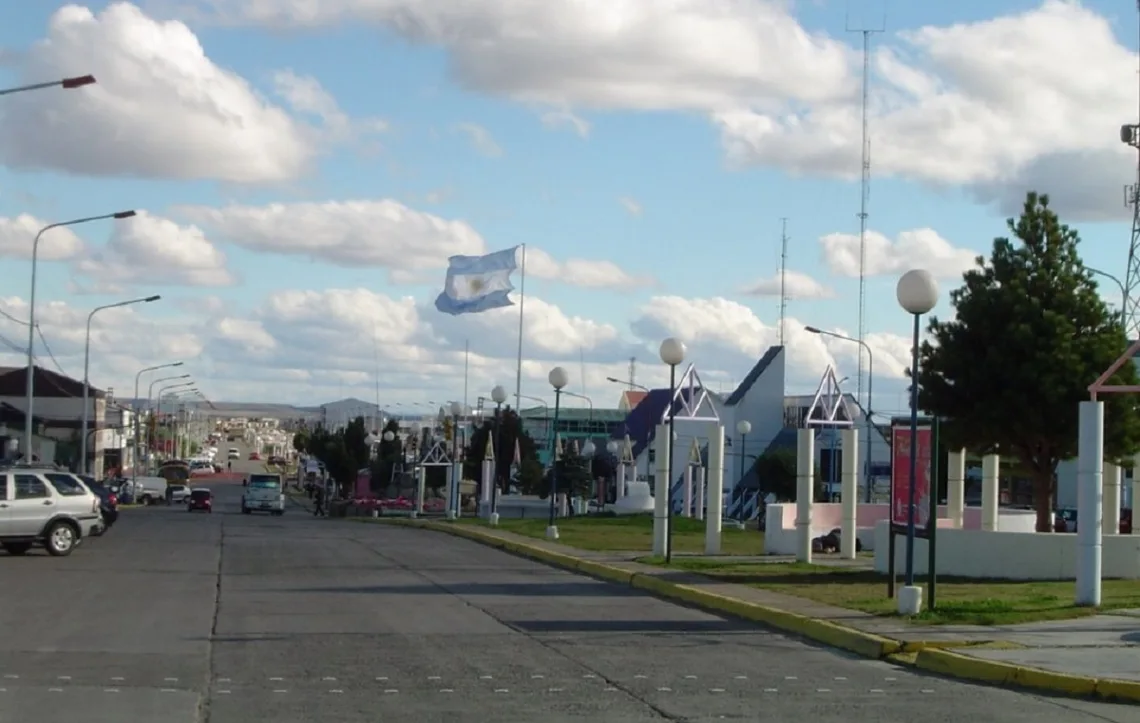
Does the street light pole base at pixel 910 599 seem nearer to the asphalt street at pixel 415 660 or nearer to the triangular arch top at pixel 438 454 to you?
the asphalt street at pixel 415 660

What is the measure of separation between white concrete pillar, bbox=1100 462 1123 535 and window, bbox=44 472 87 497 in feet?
65.8

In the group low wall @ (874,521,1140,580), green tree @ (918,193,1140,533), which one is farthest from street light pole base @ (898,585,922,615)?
green tree @ (918,193,1140,533)

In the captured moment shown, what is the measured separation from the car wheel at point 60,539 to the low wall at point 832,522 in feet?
49.2

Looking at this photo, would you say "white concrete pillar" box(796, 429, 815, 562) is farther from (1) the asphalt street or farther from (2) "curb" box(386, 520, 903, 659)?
(1) the asphalt street

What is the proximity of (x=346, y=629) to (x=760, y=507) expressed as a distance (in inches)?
2566

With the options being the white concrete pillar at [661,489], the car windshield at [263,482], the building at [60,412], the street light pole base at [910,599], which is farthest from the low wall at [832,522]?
the building at [60,412]

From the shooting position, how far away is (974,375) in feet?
91.5

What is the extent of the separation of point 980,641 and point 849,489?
15.1 metres

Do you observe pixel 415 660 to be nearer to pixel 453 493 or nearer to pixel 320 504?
pixel 453 493

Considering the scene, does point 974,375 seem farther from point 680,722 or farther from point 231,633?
point 680,722

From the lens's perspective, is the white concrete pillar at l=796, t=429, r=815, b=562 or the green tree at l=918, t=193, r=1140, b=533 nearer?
the green tree at l=918, t=193, r=1140, b=533

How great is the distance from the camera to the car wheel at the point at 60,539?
29656 millimetres

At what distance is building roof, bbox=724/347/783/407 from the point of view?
309 ft

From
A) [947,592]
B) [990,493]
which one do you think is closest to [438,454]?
[990,493]
